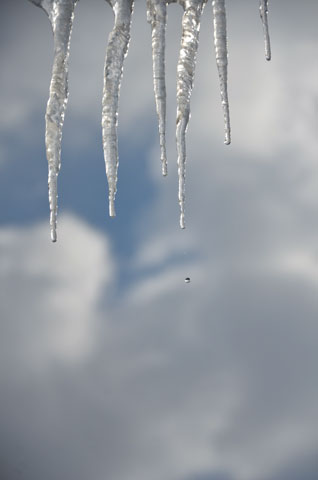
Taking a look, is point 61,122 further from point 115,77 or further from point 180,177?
point 180,177

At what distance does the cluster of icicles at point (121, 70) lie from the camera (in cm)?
384

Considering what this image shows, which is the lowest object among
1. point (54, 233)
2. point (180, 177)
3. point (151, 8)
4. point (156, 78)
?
point (54, 233)

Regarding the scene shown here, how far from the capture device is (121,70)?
401 centimetres

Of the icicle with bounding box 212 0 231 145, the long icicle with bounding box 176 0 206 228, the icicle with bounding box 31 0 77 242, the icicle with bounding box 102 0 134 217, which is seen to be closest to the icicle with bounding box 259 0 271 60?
the icicle with bounding box 212 0 231 145

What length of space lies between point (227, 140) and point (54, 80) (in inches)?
49.6

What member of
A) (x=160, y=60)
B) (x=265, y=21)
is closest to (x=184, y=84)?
(x=160, y=60)

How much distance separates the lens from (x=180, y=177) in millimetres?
3840

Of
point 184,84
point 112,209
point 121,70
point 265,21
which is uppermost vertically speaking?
point 265,21

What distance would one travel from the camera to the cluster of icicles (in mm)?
3842

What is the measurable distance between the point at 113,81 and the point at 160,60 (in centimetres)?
35

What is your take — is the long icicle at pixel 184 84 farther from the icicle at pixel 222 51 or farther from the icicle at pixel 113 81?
the icicle at pixel 113 81

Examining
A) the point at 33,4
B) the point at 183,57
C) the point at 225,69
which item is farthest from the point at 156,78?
the point at 33,4

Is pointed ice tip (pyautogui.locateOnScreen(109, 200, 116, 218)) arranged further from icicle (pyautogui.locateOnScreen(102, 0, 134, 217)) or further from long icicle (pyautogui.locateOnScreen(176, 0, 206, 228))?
long icicle (pyautogui.locateOnScreen(176, 0, 206, 228))

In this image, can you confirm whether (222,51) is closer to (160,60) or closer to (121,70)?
(160,60)
